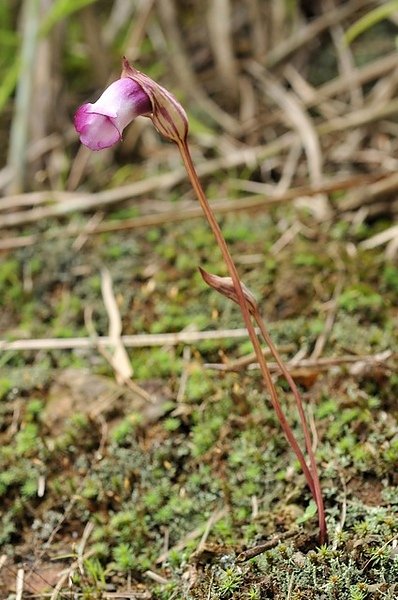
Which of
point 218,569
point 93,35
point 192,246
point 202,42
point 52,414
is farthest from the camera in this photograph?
point 202,42

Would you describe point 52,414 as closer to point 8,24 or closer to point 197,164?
point 197,164

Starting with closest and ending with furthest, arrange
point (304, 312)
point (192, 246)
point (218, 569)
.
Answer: point (218, 569), point (304, 312), point (192, 246)

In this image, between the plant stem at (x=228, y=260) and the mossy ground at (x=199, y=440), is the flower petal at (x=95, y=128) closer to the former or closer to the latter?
the plant stem at (x=228, y=260)

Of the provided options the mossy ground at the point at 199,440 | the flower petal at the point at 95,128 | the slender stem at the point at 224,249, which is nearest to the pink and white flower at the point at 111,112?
the flower petal at the point at 95,128

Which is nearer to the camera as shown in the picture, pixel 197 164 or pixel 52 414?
pixel 52 414

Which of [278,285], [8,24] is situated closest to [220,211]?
[278,285]

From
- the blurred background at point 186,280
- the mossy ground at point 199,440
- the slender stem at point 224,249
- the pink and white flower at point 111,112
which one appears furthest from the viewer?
the blurred background at point 186,280

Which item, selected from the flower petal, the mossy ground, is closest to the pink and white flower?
the flower petal

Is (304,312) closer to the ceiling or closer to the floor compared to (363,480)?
closer to the ceiling
